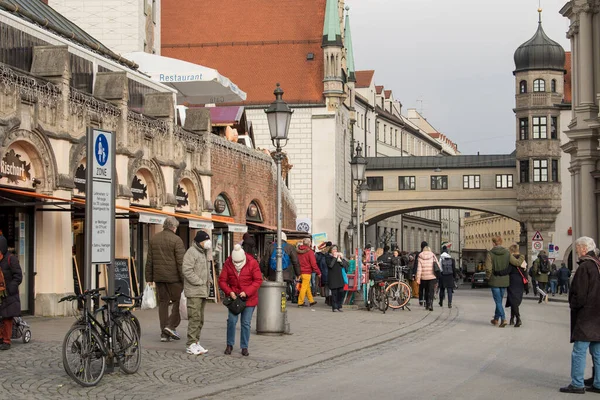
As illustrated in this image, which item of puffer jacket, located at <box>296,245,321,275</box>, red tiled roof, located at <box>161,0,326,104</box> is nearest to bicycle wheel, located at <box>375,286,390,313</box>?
puffer jacket, located at <box>296,245,321,275</box>

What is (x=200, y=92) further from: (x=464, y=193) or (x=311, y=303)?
(x=464, y=193)

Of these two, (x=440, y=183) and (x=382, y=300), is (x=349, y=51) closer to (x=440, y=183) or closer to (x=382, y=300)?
(x=440, y=183)

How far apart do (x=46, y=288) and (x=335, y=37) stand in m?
48.5

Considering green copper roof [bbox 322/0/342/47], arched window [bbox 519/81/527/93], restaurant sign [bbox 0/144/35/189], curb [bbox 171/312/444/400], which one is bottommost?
curb [bbox 171/312/444/400]

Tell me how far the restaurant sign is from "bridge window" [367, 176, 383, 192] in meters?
62.3

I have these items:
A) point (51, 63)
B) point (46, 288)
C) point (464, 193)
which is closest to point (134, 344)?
point (46, 288)

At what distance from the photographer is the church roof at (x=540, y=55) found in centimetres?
8162

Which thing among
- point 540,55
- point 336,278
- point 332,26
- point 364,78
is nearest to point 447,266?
point 336,278

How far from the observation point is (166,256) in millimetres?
16203

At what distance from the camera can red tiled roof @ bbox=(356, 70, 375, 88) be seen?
95688 mm

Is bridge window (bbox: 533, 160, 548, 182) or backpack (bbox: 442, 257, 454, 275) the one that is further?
bridge window (bbox: 533, 160, 548, 182)

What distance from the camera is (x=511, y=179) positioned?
80.9 meters

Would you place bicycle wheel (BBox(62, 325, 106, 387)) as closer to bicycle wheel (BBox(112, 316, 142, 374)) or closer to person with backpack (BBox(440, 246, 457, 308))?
bicycle wheel (BBox(112, 316, 142, 374))

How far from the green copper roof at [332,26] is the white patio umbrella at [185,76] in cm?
3213
